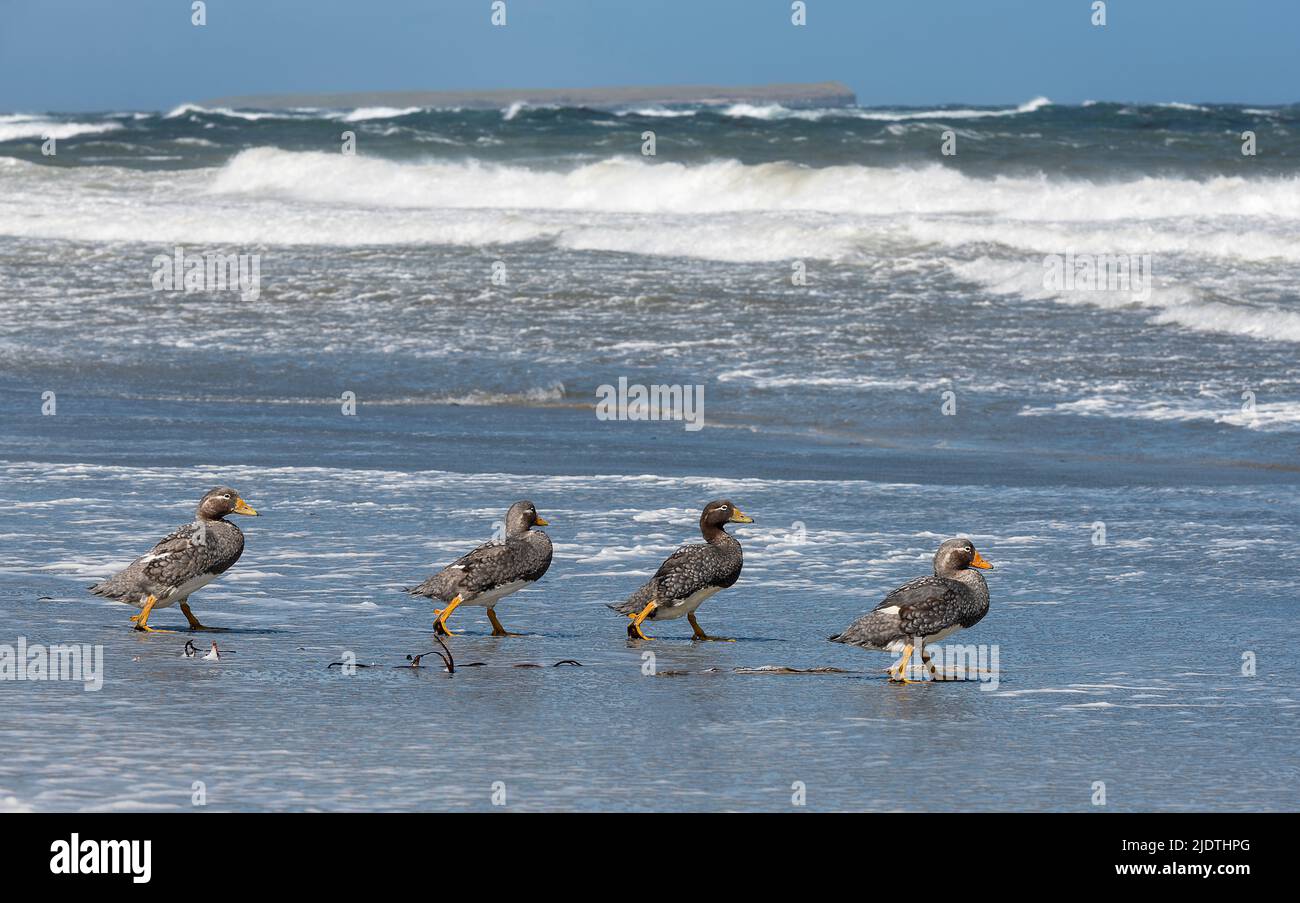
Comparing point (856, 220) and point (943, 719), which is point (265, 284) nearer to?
point (856, 220)

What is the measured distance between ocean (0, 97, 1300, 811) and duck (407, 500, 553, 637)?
16cm

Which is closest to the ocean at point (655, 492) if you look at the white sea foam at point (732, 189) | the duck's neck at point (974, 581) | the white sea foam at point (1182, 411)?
the white sea foam at point (1182, 411)

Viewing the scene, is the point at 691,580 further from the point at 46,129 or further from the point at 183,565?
the point at 46,129

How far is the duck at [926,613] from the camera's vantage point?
6875mm

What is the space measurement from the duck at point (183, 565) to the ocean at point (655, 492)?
0.53 feet

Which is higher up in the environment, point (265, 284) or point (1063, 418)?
point (265, 284)

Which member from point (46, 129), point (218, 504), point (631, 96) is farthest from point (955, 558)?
point (631, 96)

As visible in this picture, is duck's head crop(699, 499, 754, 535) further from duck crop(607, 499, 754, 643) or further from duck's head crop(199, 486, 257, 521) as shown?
duck's head crop(199, 486, 257, 521)

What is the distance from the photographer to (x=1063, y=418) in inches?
575

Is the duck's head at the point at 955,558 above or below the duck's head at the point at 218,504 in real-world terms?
below

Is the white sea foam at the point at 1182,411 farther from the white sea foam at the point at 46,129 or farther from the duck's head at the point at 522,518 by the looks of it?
the white sea foam at the point at 46,129

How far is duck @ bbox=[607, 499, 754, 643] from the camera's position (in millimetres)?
7504

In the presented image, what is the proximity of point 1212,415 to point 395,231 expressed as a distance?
722 inches
